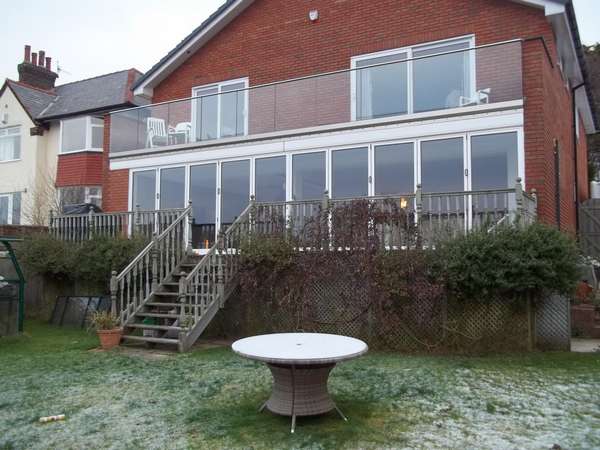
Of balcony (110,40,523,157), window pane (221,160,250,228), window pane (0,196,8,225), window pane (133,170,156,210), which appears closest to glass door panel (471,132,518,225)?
balcony (110,40,523,157)

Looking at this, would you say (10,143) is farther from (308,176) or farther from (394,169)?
(394,169)

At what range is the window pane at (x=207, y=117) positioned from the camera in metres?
14.5

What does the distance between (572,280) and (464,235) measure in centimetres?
181

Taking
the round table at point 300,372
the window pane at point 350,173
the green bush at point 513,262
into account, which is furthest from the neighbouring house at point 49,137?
the round table at point 300,372

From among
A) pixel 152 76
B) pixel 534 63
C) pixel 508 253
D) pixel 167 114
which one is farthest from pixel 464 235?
pixel 152 76

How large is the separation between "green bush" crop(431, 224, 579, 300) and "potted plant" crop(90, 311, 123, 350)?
6.14 m

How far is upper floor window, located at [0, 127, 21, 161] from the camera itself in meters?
25.4

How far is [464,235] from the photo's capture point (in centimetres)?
909

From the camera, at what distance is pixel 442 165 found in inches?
450

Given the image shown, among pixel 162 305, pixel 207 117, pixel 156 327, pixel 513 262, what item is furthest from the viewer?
pixel 207 117

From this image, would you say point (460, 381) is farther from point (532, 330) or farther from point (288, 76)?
point (288, 76)

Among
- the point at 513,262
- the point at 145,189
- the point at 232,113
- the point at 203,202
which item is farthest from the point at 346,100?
the point at 145,189

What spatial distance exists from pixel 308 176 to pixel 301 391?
26.1ft

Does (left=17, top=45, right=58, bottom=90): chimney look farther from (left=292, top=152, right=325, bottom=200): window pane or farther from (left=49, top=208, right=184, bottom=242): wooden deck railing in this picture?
(left=292, top=152, right=325, bottom=200): window pane
